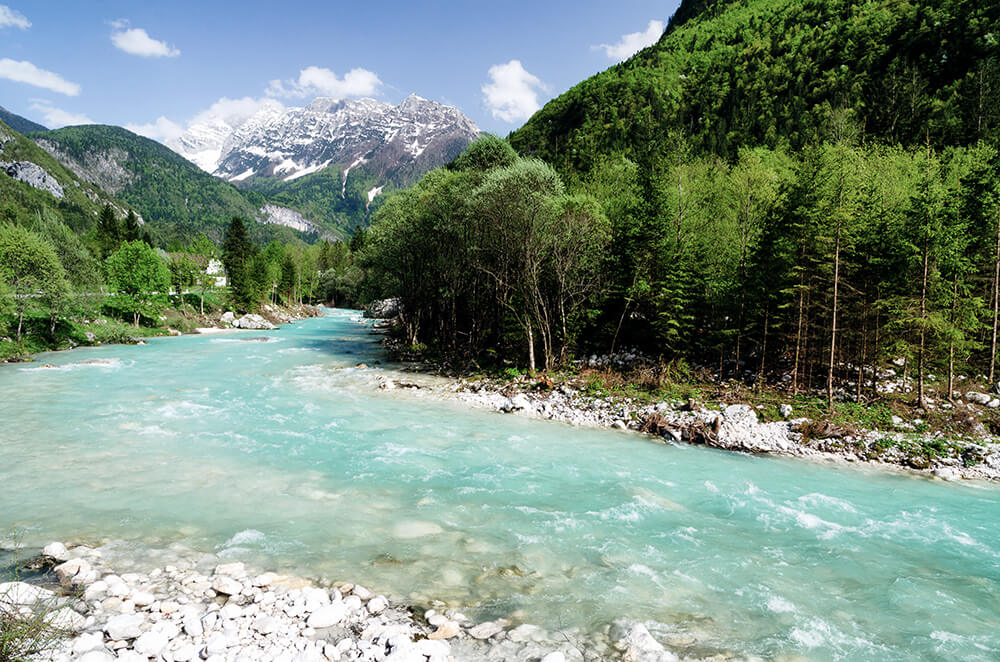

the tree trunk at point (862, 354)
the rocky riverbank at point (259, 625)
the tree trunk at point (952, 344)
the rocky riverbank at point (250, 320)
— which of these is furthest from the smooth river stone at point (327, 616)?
the rocky riverbank at point (250, 320)

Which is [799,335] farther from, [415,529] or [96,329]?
[96,329]

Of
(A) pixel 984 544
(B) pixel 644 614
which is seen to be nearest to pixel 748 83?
(A) pixel 984 544

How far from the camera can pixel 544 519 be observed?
10.9m

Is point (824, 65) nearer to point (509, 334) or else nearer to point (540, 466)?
point (509, 334)

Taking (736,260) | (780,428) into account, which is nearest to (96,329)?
(736,260)

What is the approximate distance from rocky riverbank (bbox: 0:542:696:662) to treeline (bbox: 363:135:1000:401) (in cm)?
1833

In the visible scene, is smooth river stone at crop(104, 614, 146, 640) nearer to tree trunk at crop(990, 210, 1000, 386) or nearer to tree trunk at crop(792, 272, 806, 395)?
tree trunk at crop(792, 272, 806, 395)

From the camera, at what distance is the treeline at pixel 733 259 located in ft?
62.1

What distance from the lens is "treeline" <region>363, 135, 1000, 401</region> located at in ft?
62.1

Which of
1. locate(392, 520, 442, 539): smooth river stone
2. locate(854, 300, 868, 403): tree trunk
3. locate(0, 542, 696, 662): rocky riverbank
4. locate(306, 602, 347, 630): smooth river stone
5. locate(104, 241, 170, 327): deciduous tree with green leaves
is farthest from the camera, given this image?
locate(104, 241, 170, 327): deciduous tree with green leaves

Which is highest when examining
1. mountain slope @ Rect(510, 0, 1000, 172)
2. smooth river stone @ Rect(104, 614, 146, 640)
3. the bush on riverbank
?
mountain slope @ Rect(510, 0, 1000, 172)

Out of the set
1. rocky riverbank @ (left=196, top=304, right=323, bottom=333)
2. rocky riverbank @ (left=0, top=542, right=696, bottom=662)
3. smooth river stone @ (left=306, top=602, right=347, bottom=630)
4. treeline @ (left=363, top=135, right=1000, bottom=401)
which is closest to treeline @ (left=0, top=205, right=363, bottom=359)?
rocky riverbank @ (left=196, top=304, right=323, bottom=333)

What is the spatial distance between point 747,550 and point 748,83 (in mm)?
107746

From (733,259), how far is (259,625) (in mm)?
26039
